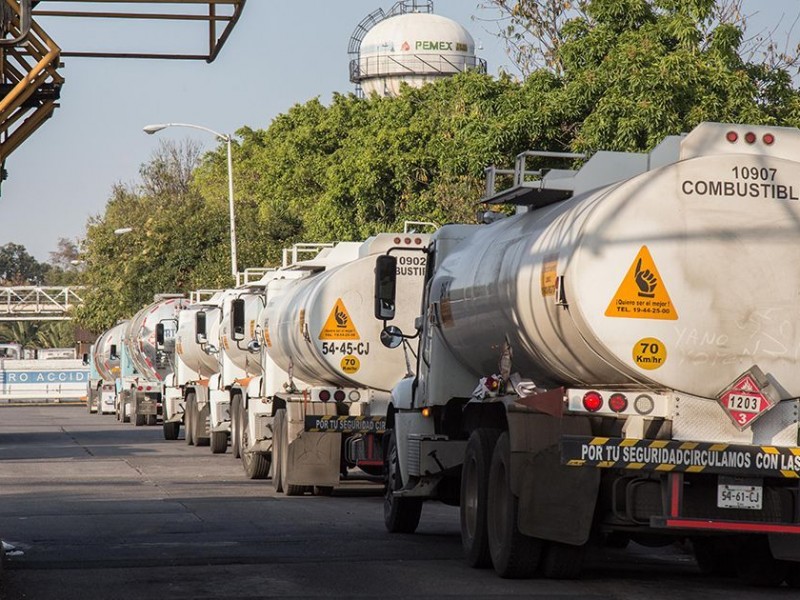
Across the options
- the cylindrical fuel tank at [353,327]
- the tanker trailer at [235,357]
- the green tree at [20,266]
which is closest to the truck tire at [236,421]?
the tanker trailer at [235,357]

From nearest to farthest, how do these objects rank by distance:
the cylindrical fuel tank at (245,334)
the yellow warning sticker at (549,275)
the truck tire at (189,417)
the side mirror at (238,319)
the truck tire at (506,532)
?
the yellow warning sticker at (549,275) → the truck tire at (506,532) → the cylindrical fuel tank at (245,334) → the side mirror at (238,319) → the truck tire at (189,417)

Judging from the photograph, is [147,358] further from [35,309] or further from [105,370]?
[35,309]

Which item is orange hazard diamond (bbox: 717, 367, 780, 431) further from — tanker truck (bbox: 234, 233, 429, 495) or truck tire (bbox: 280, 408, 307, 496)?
truck tire (bbox: 280, 408, 307, 496)

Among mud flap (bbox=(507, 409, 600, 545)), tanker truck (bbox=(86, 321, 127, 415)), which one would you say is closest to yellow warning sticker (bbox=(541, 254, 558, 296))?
mud flap (bbox=(507, 409, 600, 545))

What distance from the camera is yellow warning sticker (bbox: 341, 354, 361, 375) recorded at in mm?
20078

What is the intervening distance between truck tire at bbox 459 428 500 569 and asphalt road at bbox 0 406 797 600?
21 centimetres

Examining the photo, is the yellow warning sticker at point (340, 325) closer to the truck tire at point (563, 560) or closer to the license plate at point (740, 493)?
the truck tire at point (563, 560)

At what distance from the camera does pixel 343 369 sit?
2012 centimetres

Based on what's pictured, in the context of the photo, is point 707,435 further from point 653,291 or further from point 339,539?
point 339,539

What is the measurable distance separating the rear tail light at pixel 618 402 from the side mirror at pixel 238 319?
16460mm

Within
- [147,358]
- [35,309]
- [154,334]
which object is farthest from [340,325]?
[35,309]

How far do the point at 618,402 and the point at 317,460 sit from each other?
1018 cm

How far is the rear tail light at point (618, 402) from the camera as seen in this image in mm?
10945

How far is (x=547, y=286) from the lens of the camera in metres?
11.4
